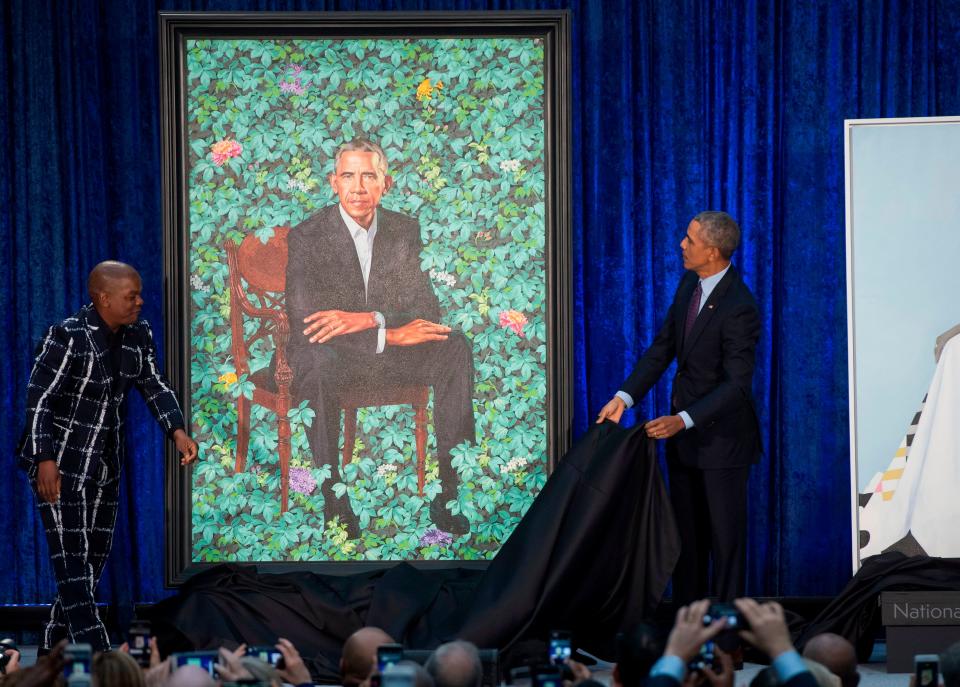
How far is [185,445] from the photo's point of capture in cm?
509

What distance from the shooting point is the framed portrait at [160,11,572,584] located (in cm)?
557

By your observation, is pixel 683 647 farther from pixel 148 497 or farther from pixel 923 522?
pixel 148 497

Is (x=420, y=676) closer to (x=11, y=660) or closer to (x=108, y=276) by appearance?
(x=11, y=660)

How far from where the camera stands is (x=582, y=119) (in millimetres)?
5828

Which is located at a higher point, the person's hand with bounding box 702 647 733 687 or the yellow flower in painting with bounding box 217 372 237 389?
the yellow flower in painting with bounding box 217 372 237 389

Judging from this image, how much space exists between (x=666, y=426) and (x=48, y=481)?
2396 mm

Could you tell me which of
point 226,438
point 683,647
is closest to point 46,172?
point 226,438

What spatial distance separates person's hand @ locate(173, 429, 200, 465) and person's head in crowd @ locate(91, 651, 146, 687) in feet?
8.40

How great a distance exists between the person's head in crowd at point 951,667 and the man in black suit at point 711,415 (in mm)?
2148

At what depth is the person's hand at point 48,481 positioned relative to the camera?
4797mm

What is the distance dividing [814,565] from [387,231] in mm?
2522

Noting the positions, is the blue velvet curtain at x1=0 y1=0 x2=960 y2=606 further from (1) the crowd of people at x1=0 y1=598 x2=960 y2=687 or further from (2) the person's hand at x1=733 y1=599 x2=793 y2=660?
(2) the person's hand at x1=733 y1=599 x2=793 y2=660

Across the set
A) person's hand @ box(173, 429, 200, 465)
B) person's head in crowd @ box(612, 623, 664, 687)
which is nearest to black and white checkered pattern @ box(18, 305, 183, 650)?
person's hand @ box(173, 429, 200, 465)

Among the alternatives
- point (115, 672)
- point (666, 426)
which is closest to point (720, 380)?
point (666, 426)
